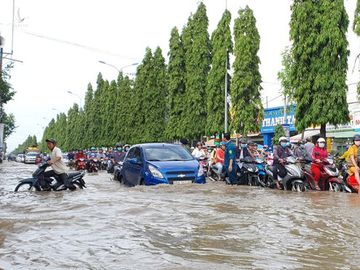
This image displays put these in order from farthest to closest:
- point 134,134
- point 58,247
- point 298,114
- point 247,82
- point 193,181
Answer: point 134,134 → point 247,82 → point 298,114 → point 193,181 → point 58,247

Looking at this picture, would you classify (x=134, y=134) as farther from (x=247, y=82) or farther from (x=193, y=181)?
(x=193, y=181)

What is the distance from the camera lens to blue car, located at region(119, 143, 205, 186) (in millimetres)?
13109

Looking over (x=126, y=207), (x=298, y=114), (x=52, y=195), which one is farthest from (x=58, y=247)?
(x=298, y=114)

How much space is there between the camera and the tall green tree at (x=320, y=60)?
21891mm

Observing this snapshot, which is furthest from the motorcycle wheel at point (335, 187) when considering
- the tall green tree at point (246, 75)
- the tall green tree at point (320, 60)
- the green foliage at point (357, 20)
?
the tall green tree at point (246, 75)

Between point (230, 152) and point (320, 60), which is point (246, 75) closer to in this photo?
point (320, 60)

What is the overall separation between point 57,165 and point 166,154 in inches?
116

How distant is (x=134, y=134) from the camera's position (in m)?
51.8

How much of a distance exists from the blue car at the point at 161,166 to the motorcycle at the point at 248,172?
2406 millimetres

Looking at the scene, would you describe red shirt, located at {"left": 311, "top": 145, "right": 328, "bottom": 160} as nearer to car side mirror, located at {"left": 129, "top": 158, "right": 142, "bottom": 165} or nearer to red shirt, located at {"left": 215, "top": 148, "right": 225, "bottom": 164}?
car side mirror, located at {"left": 129, "top": 158, "right": 142, "bottom": 165}

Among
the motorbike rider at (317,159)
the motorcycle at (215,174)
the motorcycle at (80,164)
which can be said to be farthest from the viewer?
the motorcycle at (80,164)

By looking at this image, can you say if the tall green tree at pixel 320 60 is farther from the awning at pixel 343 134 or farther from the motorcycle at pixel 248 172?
the awning at pixel 343 134

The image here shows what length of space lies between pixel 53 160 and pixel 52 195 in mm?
1123

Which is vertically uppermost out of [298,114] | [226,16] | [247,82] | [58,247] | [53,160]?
[226,16]
